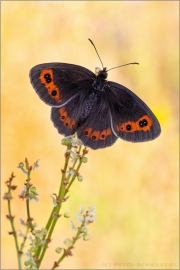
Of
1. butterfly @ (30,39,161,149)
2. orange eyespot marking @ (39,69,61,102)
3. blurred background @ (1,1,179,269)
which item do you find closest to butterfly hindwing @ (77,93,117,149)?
butterfly @ (30,39,161,149)

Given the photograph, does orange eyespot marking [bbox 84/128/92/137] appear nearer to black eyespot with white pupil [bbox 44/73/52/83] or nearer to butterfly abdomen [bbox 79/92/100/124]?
butterfly abdomen [bbox 79/92/100/124]

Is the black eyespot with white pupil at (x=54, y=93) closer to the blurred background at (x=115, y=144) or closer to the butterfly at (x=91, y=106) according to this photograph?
the butterfly at (x=91, y=106)

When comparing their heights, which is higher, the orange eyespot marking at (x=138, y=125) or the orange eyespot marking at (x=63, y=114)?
the orange eyespot marking at (x=63, y=114)

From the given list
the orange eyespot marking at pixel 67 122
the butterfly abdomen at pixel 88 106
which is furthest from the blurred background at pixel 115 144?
the orange eyespot marking at pixel 67 122

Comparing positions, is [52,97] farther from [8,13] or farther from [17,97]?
[8,13]

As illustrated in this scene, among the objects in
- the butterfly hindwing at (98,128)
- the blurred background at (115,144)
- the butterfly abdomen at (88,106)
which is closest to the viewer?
the butterfly hindwing at (98,128)

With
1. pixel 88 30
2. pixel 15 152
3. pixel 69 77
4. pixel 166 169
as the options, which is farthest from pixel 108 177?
pixel 69 77
